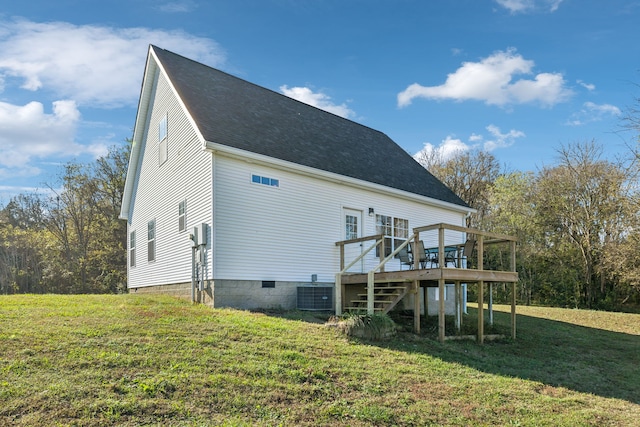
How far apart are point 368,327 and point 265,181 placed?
4694 millimetres

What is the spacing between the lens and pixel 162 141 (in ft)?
47.6

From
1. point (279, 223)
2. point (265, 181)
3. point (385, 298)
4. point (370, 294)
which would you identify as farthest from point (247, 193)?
point (385, 298)

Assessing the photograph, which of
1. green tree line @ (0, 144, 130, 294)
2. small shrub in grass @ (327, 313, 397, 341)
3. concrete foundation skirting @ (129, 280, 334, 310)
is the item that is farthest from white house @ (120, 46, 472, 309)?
green tree line @ (0, 144, 130, 294)

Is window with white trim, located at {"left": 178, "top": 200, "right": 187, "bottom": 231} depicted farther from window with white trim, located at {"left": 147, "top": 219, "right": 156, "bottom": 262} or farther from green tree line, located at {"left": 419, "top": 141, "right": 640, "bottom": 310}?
green tree line, located at {"left": 419, "top": 141, "right": 640, "bottom": 310}

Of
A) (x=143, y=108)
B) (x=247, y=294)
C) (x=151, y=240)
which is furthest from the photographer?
(x=143, y=108)

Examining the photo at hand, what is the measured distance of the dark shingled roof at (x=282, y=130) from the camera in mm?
12055

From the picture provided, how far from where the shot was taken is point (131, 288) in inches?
667

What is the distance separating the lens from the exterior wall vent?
12008 millimetres

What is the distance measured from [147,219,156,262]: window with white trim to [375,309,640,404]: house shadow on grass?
8.02m

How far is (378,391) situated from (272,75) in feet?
44.1

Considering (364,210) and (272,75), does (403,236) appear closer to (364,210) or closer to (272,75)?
(364,210)

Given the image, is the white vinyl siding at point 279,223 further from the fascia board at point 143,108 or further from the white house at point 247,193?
the fascia board at point 143,108

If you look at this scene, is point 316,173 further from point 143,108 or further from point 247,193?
point 143,108

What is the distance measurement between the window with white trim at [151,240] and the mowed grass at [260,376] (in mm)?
5031
